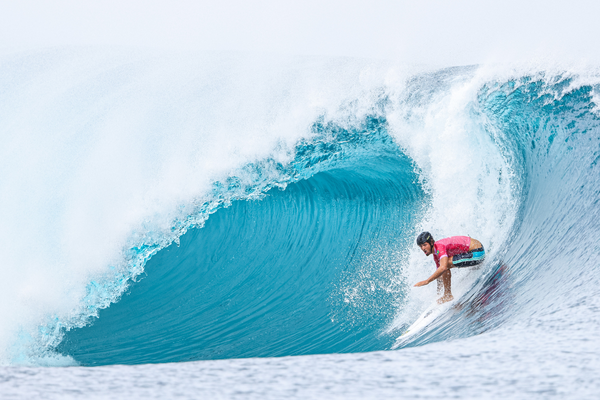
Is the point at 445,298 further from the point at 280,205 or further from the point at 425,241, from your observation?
the point at 280,205

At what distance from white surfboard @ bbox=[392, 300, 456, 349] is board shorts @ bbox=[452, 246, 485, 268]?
38cm

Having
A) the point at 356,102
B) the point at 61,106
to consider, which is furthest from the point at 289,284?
the point at 61,106

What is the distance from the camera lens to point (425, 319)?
3.91 meters

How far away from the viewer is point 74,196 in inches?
220

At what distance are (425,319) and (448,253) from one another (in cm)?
68

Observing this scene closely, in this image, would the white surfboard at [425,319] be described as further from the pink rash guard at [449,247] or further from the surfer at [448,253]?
the pink rash guard at [449,247]

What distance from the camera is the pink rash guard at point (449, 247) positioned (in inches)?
150

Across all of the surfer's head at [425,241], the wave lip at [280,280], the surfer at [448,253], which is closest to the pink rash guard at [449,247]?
the surfer at [448,253]

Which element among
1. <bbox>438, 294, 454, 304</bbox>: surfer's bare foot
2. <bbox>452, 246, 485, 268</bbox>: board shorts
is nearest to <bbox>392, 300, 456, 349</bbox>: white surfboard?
<bbox>438, 294, 454, 304</bbox>: surfer's bare foot

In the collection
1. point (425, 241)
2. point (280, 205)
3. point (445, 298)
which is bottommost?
point (445, 298)

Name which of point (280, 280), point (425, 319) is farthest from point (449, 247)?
point (280, 280)

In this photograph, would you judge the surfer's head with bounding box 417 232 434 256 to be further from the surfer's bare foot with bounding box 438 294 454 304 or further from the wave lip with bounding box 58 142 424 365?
the wave lip with bounding box 58 142 424 365

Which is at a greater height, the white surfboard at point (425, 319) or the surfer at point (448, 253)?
the surfer at point (448, 253)

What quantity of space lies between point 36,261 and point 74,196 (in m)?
1.02
